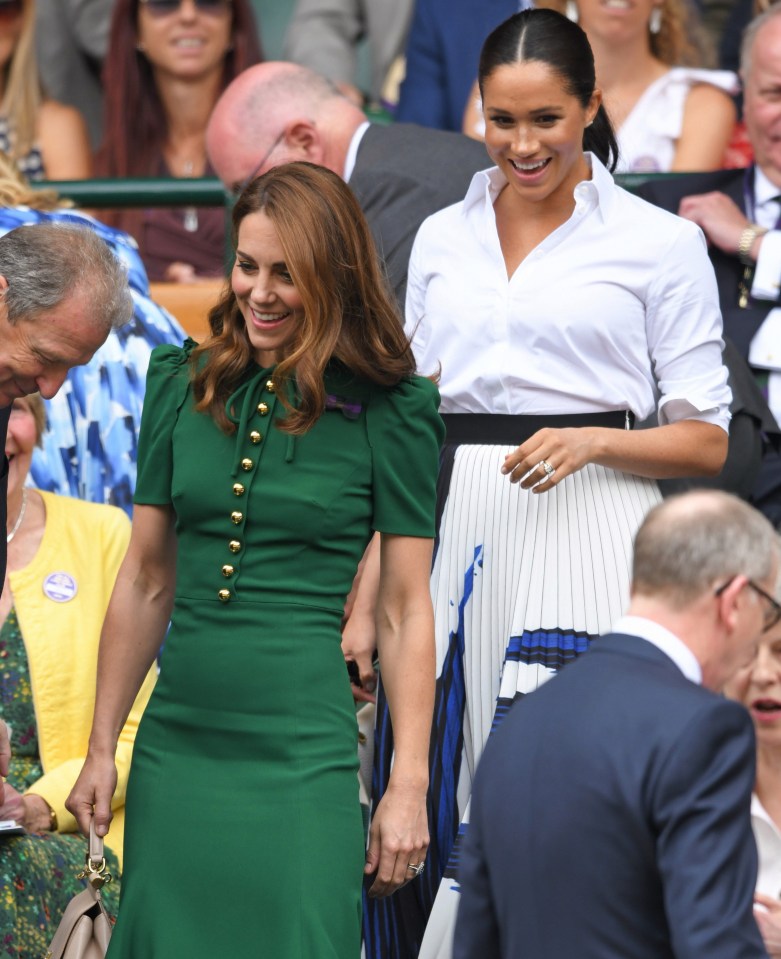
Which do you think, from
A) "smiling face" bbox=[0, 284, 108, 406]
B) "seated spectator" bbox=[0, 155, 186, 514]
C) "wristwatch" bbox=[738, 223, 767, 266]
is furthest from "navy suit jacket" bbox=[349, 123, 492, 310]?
"smiling face" bbox=[0, 284, 108, 406]

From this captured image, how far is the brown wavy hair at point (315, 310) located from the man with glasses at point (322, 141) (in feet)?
4.44

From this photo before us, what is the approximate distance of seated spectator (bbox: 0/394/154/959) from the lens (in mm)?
4184

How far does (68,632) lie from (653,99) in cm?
270

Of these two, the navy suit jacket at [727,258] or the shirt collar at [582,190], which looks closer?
the shirt collar at [582,190]

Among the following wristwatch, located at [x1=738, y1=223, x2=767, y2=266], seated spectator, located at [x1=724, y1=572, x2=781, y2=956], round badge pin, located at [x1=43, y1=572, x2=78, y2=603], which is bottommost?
seated spectator, located at [x1=724, y1=572, x2=781, y2=956]

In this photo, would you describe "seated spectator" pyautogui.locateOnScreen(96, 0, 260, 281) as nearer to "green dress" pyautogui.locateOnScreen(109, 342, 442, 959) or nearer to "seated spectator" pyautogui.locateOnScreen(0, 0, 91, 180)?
"seated spectator" pyautogui.locateOnScreen(0, 0, 91, 180)

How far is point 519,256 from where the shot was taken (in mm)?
4109

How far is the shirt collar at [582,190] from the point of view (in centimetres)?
407

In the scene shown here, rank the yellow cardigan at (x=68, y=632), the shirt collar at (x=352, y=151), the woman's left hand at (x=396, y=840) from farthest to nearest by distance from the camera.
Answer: the shirt collar at (x=352, y=151), the yellow cardigan at (x=68, y=632), the woman's left hand at (x=396, y=840)

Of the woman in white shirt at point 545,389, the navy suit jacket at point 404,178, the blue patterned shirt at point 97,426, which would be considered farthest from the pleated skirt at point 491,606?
the blue patterned shirt at point 97,426

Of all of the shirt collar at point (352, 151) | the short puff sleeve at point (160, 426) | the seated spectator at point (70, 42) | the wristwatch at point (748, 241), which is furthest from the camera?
the seated spectator at point (70, 42)

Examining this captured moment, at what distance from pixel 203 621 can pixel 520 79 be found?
1.32 m

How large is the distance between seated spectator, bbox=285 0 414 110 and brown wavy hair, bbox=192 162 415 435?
3.92 meters

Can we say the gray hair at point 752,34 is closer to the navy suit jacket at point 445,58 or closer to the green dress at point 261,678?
the navy suit jacket at point 445,58
